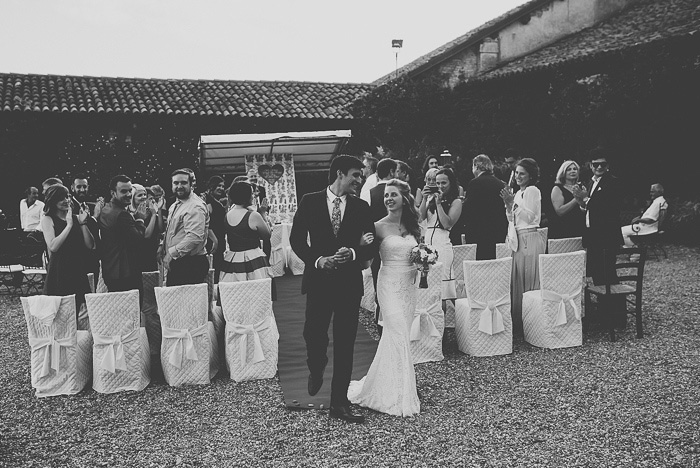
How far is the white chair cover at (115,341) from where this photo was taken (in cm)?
527

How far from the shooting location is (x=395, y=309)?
15.3 feet

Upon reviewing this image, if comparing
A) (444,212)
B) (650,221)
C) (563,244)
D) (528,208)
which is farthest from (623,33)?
(444,212)

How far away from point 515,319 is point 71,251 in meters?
4.51

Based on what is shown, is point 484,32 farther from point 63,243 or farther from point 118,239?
point 63,243

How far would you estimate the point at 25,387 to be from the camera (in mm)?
5656

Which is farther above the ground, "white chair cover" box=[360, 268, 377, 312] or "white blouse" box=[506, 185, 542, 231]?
"white blouse" box=[506, 185, 542, 231]

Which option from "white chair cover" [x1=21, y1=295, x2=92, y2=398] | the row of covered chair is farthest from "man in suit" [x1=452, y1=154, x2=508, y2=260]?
"white chair cover" [x1=21, y1=295, x2=92, y2=398]

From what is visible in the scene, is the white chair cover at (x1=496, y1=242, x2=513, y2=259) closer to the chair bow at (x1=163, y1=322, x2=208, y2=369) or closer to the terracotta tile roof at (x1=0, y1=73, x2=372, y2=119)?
the chair bow at (x1=163, y1=322, x2=208, y2=369)

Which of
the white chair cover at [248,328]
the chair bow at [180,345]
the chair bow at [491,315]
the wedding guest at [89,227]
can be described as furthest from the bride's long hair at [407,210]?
the wedding guest at [89,227]

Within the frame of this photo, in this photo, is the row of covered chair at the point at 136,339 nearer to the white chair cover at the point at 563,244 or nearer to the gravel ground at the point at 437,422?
the gravel ground at the point at 437,422

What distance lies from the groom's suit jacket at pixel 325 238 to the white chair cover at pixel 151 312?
2.48 m

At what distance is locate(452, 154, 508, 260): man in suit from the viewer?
691 cm

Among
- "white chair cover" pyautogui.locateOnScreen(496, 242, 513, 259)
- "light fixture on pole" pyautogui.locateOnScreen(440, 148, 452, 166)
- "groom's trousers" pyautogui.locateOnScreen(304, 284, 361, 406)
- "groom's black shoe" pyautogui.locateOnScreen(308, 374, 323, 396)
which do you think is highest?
"light fixture on pole" pyautogui.locateOnScreen(440, 148, 452, 166)

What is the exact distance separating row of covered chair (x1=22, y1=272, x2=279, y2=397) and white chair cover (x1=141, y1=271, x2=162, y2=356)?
0.71m
